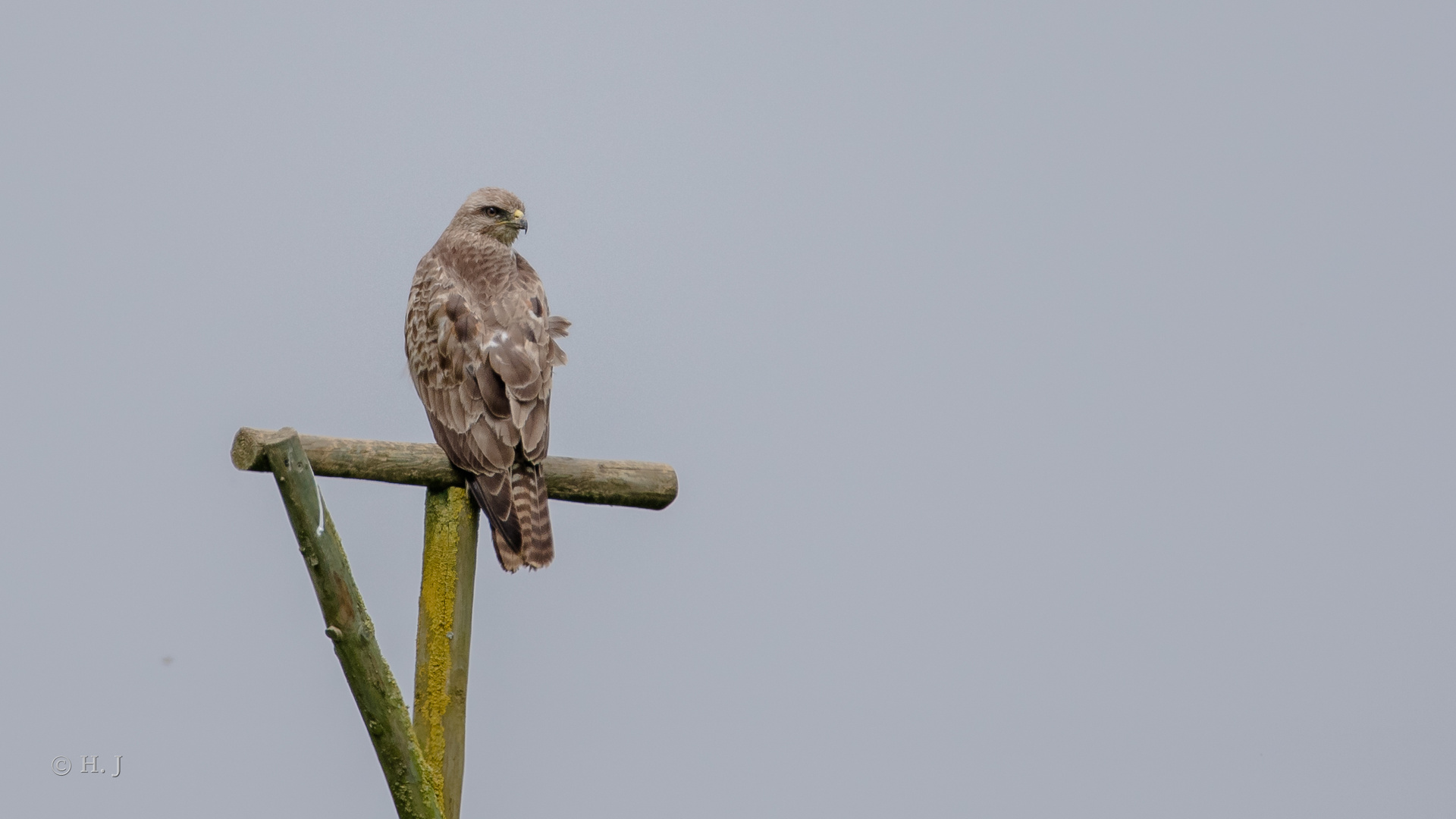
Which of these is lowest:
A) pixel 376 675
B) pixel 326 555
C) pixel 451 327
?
pixel 376 675

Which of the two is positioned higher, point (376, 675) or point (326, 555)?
point (326, 555)

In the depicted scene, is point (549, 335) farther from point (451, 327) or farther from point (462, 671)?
point (462, 671)

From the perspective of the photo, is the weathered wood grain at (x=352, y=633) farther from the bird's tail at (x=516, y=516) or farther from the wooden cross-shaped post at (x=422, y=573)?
the bird's tail at (x=516, y=516)

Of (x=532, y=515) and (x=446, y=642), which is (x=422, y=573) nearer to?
(x=446, y=642)

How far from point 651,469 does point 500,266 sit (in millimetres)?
1256

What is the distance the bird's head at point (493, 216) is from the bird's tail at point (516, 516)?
4.80ft

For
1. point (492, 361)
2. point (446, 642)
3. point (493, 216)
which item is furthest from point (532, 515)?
point (493, 216)

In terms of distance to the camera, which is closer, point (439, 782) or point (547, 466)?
point (439, 782)

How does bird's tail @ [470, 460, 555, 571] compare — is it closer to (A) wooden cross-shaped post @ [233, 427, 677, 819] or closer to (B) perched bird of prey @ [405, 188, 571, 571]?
(B) perched bird of prey @ [405, 188, 571, 571]

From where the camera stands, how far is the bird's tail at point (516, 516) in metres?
5.55

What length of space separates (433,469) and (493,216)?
1566 mm

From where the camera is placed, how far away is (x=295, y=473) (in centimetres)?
449

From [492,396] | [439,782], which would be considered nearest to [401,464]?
[492,396]

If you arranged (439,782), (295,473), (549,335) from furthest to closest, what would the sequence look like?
(549,335) → (439,782) → (295,473)
